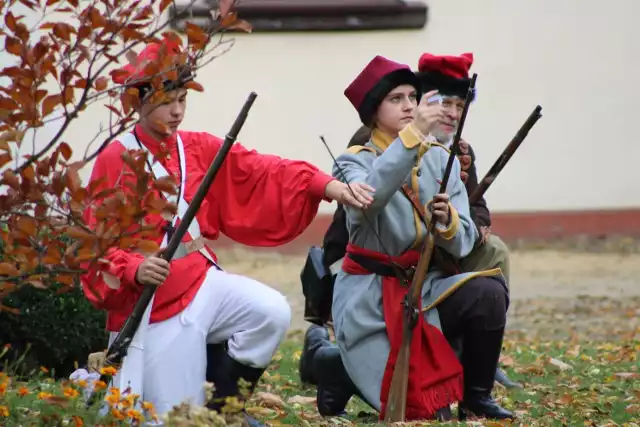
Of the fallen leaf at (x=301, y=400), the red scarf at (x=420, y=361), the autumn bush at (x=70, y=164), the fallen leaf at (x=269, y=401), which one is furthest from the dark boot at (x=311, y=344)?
the autumn bush at (x=70, y=164)

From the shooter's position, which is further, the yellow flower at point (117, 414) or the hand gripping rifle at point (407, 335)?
the hand gripping rifle at point (407, 335)

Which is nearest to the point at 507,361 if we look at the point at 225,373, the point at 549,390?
the point at 549,390

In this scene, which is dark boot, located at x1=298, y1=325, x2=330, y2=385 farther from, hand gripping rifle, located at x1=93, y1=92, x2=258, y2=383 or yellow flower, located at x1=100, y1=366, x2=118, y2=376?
yellow flower, located at x1=100, y1=366, x2=118, y2=376

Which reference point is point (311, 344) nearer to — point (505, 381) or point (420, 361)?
point (420, 361)

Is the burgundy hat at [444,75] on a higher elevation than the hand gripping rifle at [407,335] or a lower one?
higher

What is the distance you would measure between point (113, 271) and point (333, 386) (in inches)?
60.0

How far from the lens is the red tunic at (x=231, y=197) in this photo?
5.30 m

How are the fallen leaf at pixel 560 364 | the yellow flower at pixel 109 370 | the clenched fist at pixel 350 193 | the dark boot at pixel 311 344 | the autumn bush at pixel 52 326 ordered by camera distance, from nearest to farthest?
the yellow flower at pixel 109 370
the clenched fist at pixel 350 193
the dark boot at pixel 311 344
the autumn bush at pixel 52 326
the fallen leaf at pixel 560 364

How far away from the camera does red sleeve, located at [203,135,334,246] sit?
218 inches

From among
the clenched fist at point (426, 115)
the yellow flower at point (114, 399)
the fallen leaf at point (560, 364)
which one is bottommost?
the fallen leaf at point (560, 364)

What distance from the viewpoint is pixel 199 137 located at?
561 centimetres

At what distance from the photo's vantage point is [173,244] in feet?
16.6

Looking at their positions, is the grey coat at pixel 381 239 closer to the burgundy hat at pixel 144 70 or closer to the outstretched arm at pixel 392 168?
the outstretched arm at pixel 392 168

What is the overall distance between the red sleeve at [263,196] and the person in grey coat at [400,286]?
0.19 metres
